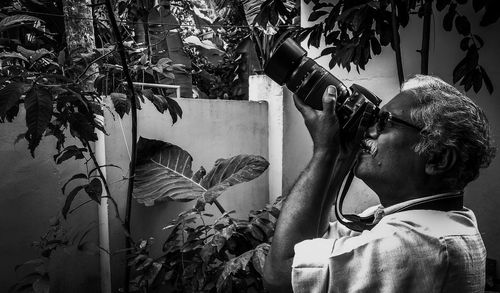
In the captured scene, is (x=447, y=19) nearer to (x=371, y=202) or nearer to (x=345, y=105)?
(x=371, y=202)

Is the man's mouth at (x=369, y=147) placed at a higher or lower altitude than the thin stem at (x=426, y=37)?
lower

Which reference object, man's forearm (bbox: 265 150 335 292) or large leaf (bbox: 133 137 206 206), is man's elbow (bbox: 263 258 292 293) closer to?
man's forearm (bbox: 265 150 335 292)

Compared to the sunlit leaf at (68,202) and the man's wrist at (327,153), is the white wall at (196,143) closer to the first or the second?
the sunlit leaf at (68,202)

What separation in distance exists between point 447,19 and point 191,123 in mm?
1825

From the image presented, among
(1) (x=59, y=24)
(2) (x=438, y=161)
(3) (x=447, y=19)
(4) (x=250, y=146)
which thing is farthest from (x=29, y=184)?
(3) (x=447, y=19)

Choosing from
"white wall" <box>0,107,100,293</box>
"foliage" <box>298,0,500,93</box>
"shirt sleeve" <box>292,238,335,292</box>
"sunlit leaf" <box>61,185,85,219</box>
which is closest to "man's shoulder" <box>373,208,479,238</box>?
"shirt sleeve" <box>292,238,335,292</box>

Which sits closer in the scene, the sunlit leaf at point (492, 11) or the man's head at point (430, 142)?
the man's head at point (430, 142)

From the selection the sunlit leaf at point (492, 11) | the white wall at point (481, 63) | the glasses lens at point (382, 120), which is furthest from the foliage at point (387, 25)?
the glasses lens at point (382, 120)

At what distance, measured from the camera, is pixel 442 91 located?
0.93m

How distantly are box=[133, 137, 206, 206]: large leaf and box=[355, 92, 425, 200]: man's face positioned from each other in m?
1.88

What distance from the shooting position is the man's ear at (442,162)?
90 cm

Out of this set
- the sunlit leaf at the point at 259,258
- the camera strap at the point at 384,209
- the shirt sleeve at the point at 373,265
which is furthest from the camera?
the sunlit leaf at the point at 259,258

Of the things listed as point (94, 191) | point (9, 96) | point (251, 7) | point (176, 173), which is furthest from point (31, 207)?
point (251, 7)

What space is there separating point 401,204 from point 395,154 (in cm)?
11
